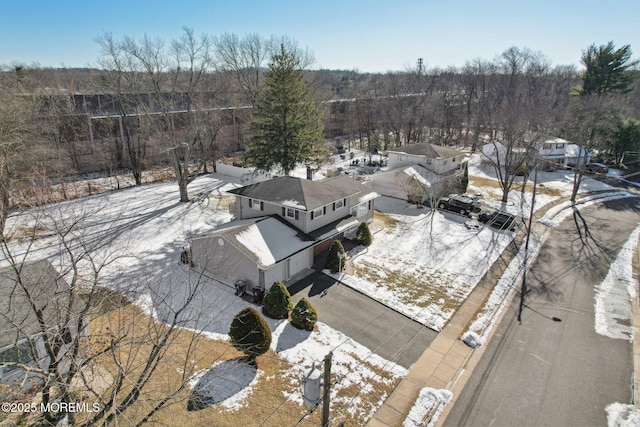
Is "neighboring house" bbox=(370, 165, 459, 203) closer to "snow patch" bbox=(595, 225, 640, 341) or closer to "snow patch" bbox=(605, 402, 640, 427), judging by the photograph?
"snow patch" bbox=(595, 225, 640, 341)

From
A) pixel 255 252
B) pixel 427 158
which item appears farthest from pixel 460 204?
pixel 255 252

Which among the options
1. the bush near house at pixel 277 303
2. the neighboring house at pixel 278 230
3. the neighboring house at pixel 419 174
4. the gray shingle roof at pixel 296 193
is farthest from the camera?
the neighboring house at pixel 419 174

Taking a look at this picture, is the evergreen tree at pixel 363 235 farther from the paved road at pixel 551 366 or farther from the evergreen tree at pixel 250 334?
the evergreen tree at pixel 250 334

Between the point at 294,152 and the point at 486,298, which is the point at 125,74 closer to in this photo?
the point at 294,152

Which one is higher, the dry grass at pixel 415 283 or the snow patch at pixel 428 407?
the dry grass at pixel 415 283

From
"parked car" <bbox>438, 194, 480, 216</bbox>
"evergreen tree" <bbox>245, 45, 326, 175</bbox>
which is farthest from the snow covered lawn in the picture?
"evergreen tree" <bbox>245, 45, 326, 175</bbox>

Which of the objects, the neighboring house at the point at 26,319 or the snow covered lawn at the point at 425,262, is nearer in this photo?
the neighboring house at the point at 26,319

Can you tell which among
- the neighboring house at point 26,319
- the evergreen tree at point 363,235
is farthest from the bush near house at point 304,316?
the evergreen tree at point 363,235
